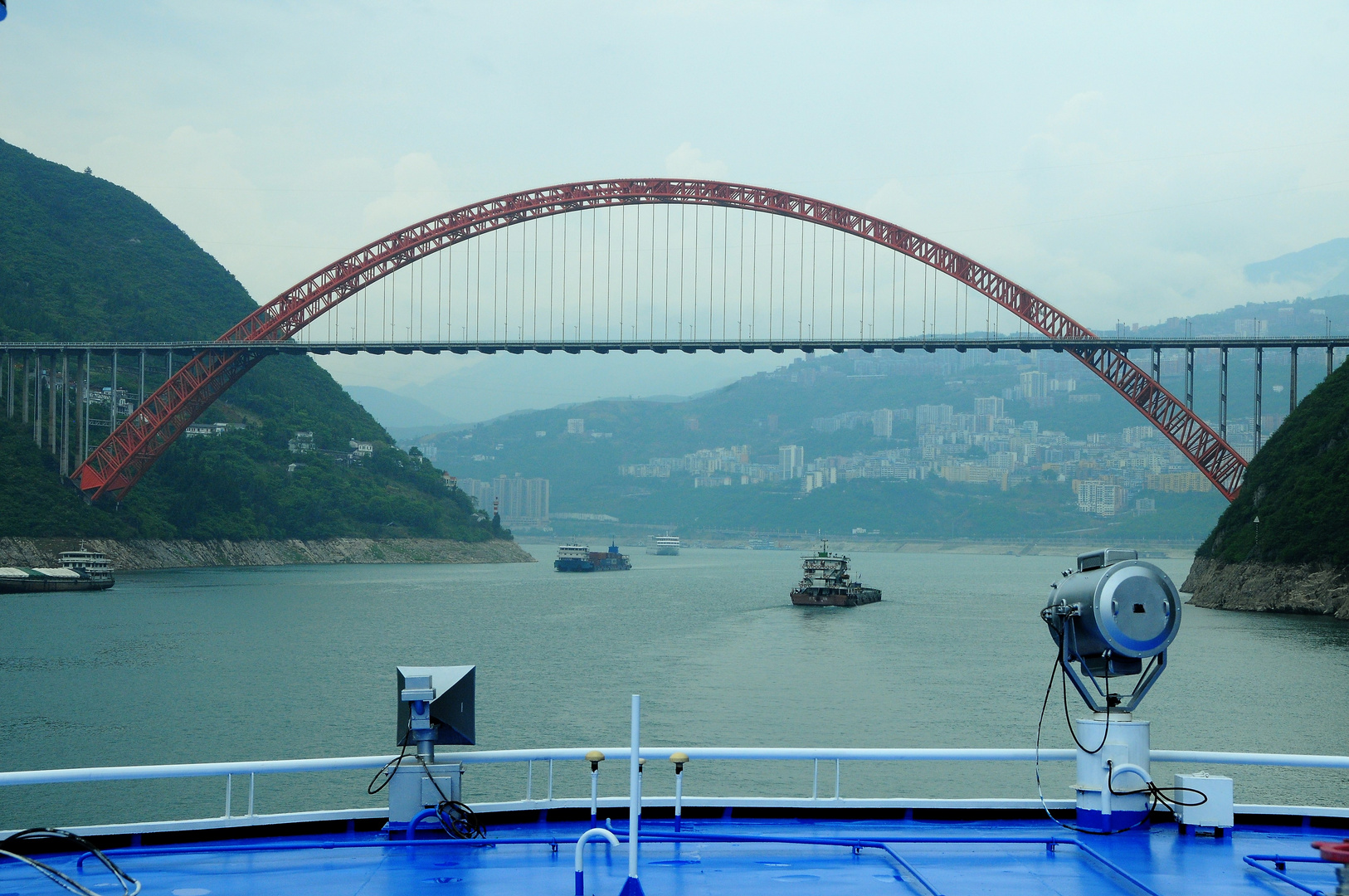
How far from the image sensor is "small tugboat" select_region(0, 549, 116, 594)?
182 feet

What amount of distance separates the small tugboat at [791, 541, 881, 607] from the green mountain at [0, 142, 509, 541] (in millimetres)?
38385

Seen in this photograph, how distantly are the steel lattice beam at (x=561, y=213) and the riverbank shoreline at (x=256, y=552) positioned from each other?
4.45m

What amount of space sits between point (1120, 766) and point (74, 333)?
90424 mm

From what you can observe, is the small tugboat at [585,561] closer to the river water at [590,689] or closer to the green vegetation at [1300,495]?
the river water at [590,689]

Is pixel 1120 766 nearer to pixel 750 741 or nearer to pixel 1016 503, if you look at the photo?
pixel 750 741

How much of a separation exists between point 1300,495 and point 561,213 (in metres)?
35.8

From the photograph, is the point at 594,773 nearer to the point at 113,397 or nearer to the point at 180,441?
the point at 113,397

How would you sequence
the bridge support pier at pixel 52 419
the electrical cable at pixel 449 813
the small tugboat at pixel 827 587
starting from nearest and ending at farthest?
the electrical cable at pixel 449 813 → the small tugboat at pixel 827 587 → the bridge support pier at pixel 52 419

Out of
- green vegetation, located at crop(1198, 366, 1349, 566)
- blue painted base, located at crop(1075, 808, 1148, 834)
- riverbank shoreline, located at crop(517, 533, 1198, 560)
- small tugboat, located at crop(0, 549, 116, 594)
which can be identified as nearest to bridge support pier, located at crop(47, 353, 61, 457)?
small tugboat, located at crop(0, 549, 116, 594)

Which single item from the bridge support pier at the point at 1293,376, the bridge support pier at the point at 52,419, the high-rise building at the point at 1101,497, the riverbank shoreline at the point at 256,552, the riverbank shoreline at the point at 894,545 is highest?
the bridge support pier at the point at 1293,376

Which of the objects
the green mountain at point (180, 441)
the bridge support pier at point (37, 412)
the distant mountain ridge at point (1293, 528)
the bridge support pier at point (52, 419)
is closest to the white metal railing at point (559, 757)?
the distant mountain ridge at point (1293, 528)

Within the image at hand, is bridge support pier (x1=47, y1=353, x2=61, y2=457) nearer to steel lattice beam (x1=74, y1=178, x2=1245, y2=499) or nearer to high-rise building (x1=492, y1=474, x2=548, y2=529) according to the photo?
steel lattice beam (x1=74, y1=178, x2=1245, y2=499)

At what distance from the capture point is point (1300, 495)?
50875 mm

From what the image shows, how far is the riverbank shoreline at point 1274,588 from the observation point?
47.0 m
